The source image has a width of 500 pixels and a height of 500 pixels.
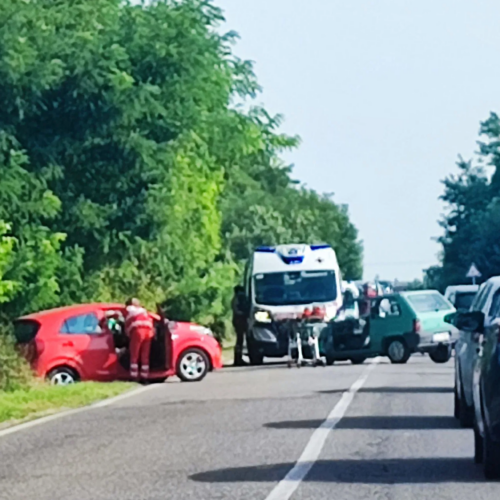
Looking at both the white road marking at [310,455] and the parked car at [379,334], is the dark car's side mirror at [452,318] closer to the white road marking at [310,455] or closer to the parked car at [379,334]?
the white road marking at [310,455]

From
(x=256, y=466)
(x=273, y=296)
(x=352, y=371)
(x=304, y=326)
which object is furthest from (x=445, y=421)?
(x=273, y=296)

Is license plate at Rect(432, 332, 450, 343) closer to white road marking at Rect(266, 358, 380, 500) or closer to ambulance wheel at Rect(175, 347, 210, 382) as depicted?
ambulance wheel at Rect(175, 347, 210, 382)

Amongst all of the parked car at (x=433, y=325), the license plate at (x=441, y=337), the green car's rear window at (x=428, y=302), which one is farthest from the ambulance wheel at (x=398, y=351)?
the green car's rear window at (x=428, y=302)

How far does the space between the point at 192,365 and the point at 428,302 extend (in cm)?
997

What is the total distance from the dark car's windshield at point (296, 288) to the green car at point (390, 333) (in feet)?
7.41

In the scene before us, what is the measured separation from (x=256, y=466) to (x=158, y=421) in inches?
250

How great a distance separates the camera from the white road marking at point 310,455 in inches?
535

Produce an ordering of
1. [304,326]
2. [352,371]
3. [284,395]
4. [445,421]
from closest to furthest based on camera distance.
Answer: [445,421]
[284,395]
[352,371]
[304,326]

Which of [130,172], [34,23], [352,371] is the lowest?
[352,371]

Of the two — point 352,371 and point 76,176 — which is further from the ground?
point 76,176

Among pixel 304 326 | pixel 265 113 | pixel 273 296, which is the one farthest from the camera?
pixel 265 113

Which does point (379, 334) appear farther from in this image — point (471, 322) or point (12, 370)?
point (471, 322)

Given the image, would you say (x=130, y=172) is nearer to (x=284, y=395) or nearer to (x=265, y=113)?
(x=265, y=113)

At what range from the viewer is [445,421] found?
2075 cm
